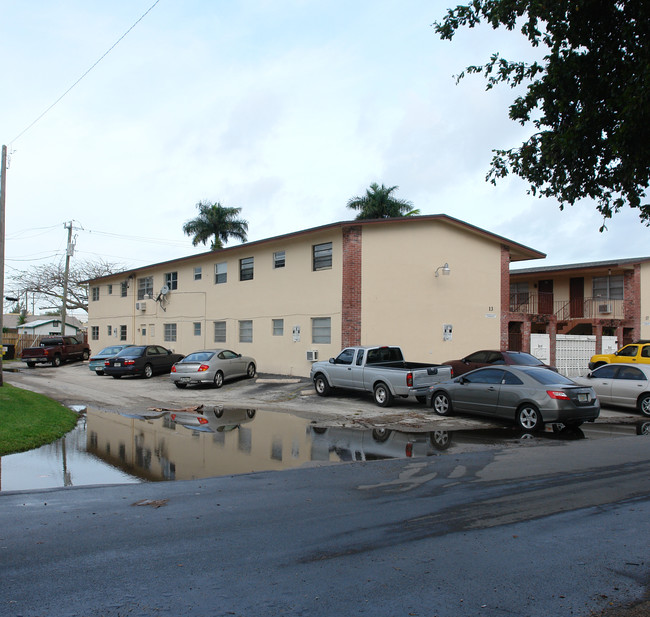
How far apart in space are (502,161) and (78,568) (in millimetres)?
8237

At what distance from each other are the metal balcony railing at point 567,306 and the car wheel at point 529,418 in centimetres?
1910

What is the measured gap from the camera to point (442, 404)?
14.5 m

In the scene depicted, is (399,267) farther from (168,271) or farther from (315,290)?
(168,271)

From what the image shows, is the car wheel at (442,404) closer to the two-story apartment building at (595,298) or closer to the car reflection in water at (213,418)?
the car reflection in water at (213,418)

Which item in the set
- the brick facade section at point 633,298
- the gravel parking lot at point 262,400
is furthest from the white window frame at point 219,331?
the brick facade section at point 633,298

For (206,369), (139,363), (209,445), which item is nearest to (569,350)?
(206,369)

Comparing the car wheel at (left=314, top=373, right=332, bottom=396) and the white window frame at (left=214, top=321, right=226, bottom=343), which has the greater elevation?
the white window frame at (left=214, top=321, right=226, bottom=343)

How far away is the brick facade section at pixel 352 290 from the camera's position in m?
21.1

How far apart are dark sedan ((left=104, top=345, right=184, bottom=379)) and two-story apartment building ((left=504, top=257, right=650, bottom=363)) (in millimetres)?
16844

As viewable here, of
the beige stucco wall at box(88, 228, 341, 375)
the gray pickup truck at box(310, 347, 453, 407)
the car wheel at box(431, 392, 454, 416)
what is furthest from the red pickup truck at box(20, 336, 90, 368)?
the car wheel at box(431, 392, 454, 416)

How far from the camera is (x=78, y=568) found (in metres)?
4.45

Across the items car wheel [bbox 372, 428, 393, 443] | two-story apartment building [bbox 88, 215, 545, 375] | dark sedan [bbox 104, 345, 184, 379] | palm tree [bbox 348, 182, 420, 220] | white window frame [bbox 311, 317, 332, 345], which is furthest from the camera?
palm tree [bbox 348, 182, 420, 220]

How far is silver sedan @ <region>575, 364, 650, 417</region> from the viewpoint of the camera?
15305 mm

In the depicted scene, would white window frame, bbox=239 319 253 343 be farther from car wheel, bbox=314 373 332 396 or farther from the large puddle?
the large puddle
